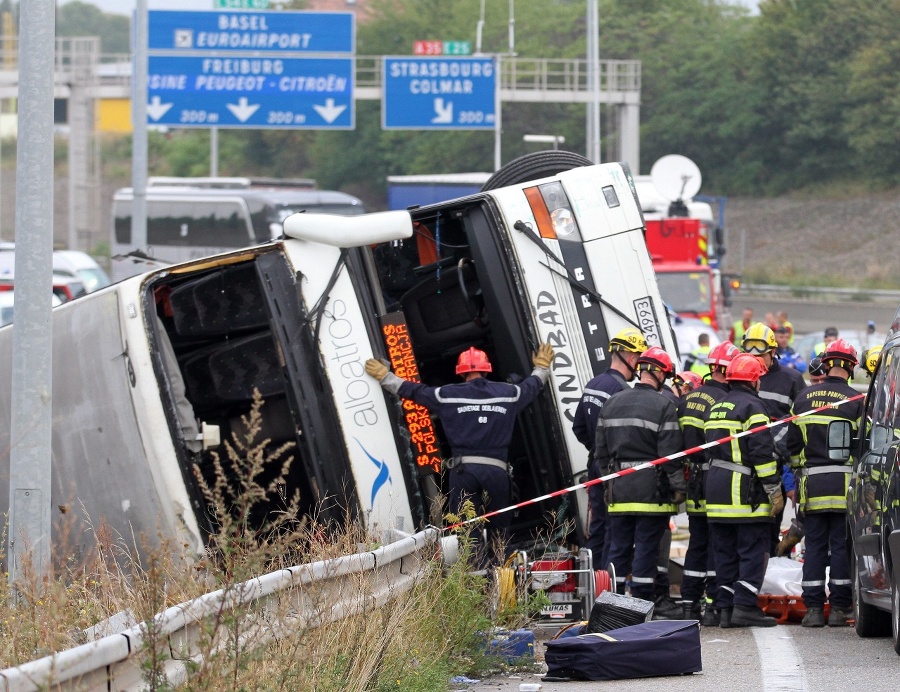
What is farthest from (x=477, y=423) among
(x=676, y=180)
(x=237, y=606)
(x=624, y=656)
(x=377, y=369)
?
(x=676, y=180)

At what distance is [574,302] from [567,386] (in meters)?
0.51

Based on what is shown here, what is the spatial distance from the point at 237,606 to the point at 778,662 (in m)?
3.41

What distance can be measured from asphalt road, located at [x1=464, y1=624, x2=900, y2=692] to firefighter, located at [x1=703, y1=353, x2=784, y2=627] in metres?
0.40

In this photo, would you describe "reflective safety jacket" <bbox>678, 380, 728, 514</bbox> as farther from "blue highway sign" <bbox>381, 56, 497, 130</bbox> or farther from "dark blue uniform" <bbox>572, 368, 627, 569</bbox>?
"blue highway sign" <bbox>381, 56, 497, 130</bbox>

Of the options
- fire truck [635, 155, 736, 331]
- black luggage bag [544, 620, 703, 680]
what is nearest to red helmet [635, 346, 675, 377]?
black luggage bag [544, 620, 703, 680]

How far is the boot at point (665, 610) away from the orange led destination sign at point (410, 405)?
5.04 ft

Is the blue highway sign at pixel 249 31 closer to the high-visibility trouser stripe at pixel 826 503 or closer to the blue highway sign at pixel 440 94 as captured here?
the blue highway sign at pixel 440 94

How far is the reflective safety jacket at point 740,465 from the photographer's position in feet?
29.1

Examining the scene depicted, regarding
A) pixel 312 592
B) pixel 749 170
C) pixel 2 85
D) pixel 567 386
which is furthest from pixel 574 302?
pixel 749 170

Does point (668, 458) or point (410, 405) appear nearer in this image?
point (668, 458)

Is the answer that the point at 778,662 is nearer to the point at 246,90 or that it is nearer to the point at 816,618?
the point at 816,618

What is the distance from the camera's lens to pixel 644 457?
9086mm

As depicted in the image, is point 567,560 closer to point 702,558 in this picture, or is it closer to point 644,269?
point 702,558

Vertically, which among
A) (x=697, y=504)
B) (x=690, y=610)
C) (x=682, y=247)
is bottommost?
(x=690, y=610)
